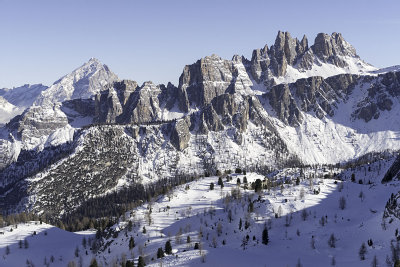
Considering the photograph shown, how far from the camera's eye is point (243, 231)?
134625 mm

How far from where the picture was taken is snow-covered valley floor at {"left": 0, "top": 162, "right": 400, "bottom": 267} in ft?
363

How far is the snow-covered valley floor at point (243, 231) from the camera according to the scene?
111 m

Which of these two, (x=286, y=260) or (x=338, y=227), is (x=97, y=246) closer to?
(x=286, y=260)

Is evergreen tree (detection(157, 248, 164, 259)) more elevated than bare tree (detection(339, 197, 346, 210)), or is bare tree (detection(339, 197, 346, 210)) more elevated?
bare tree (detection(339, 197, 346, 210))

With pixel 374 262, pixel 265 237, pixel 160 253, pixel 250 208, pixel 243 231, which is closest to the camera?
pixel 374 262

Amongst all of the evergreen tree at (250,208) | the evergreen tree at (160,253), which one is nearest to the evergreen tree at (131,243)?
the evergreen tree at (160,253)

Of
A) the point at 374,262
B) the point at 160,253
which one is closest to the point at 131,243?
the point at 160,253

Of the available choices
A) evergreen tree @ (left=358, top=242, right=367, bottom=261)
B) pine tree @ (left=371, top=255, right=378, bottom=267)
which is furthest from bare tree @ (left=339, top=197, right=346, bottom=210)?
pine tree @ (left=371, top=255, right=378, bottom=267)

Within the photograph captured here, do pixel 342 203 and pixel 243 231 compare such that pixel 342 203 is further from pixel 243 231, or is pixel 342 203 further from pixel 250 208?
pixel 243 231

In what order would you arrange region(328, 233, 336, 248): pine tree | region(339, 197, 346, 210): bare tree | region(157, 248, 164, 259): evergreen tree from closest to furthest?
1. region(328, 233, 336, 248): pine tree
2. region(157, 248, 164, 259): evergreen tree
3. region(339, 197, 346, 210): bare tree

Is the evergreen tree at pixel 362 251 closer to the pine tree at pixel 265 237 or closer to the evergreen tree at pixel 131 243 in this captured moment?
the pine tree at pixel 265 237

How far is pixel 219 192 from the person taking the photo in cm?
18862

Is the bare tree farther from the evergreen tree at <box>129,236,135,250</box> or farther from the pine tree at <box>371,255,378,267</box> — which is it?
the evergreen tree at <box>129,236,135,250</box>

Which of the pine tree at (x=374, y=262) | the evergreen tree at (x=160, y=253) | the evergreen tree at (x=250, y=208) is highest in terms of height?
the evergreen tree at (x=250, y=208)
